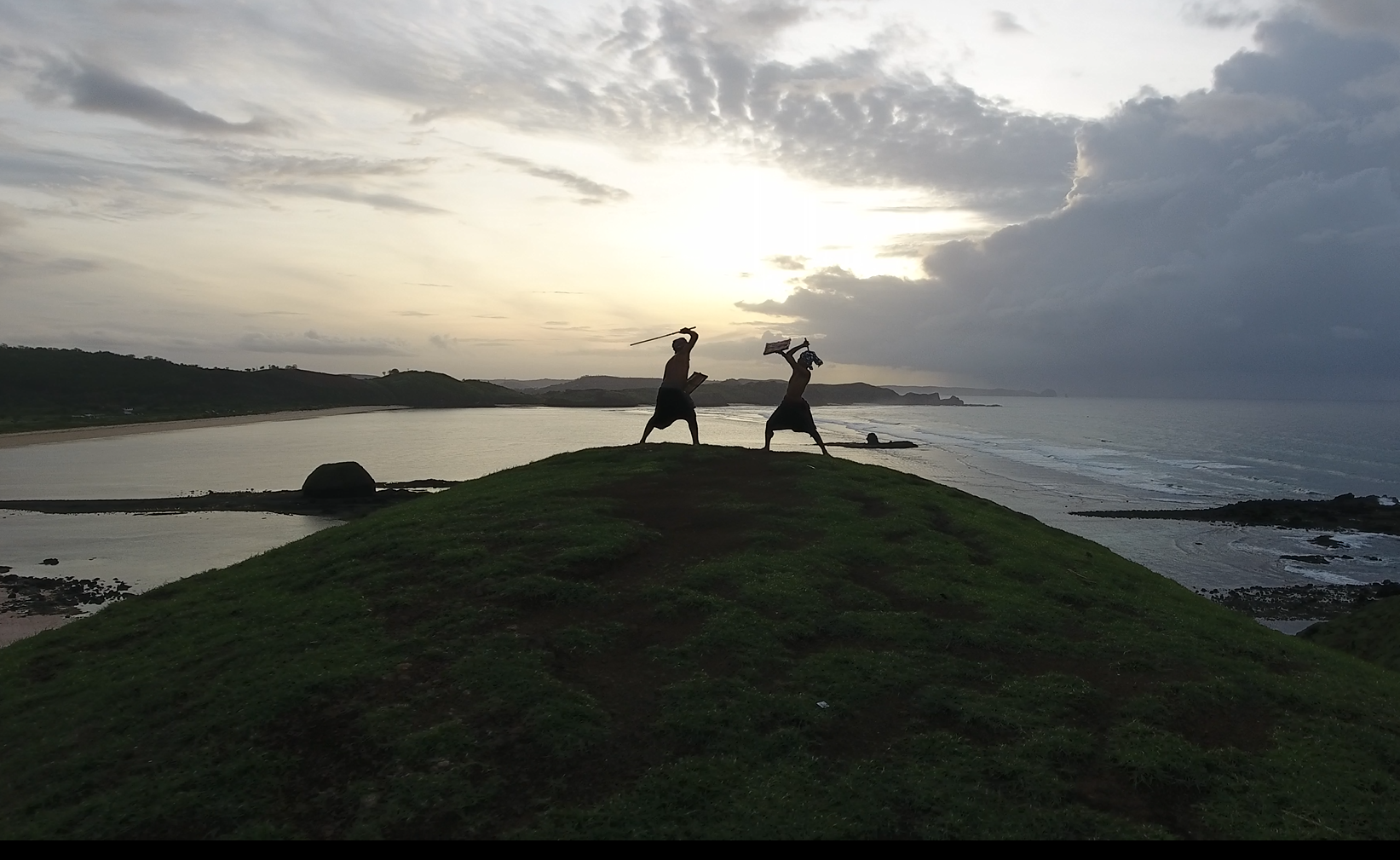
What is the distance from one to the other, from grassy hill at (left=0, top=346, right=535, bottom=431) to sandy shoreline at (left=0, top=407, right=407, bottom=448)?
3.34 m

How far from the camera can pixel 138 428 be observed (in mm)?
105688

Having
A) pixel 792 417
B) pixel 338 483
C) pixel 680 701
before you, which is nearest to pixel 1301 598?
pixel 792 417

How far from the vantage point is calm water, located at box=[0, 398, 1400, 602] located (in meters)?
35.3

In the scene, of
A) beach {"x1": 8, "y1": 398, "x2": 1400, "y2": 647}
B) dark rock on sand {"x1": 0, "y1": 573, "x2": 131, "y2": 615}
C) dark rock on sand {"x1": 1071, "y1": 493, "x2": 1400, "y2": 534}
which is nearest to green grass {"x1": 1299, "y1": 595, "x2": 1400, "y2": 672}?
beach {"x1": 8, "y1": 398, "x2": 1400, "y2": 647}

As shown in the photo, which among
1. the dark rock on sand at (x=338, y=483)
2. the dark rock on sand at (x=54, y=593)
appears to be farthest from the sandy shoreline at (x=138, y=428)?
the dark rock on sand at (x=54, y=593)

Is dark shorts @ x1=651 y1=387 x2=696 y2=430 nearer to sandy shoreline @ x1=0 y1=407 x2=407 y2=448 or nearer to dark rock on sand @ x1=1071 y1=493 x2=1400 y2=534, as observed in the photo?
dark rock on sand @ x1=1071 y1=493 x2=1400 y2=534

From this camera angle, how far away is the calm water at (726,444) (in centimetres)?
3528

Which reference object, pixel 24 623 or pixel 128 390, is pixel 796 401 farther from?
pixel 128 390

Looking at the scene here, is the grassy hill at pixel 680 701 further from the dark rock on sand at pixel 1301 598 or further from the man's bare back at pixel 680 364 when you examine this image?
the dark rock on sand at pixel 1301 598

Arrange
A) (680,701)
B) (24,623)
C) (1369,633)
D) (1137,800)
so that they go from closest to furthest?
(1137,800), (680,701), (1369,633), (24,623)

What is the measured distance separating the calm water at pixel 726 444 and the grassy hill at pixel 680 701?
17.8m

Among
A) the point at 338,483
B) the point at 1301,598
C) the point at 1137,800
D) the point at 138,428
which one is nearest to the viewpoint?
the point at 1137,800

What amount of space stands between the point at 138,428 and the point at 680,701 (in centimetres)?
12118

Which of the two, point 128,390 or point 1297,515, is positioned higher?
point 128,390
